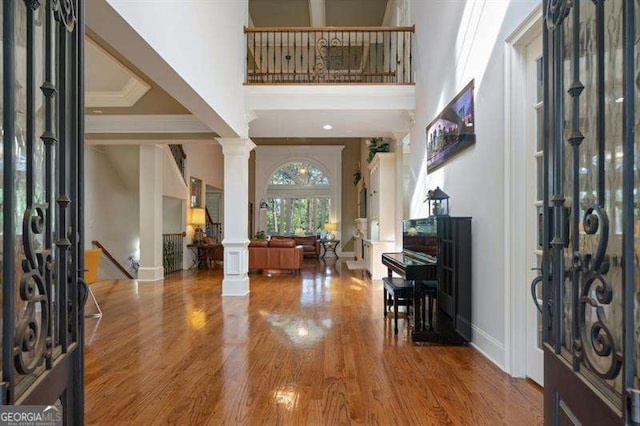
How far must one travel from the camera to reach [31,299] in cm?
98

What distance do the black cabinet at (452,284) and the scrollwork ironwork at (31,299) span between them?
9.77ft

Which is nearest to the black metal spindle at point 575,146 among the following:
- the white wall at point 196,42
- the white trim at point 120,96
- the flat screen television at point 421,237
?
the white wall at point 196,42

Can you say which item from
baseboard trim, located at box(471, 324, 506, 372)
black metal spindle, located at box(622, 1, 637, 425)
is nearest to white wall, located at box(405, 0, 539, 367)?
baseboard trim, located at box(471, 324, 506, 372)

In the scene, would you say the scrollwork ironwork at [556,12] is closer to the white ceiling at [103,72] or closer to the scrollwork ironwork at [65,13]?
the scrollwork ironwork at [65,13]

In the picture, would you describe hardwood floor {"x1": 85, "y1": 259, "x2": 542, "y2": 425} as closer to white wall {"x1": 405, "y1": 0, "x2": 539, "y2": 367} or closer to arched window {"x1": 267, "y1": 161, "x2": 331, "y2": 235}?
white wall {"x1": 405, "y1": 0, "x2": 539, "y2": 367}

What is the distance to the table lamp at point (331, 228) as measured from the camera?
13.0 meters

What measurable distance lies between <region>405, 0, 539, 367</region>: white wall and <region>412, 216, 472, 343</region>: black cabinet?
0.25 feet

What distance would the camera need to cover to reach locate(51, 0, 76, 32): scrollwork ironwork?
1141 mm

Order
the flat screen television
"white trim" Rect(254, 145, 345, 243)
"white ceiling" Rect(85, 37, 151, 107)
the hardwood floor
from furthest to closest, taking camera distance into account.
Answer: "white trim" Rect(254, 145, 345, 243) < "white ceiling" Rect(85, 37, 151, 107) < the flat screen television < the hardwood floor

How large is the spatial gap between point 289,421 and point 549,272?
1.55 metres

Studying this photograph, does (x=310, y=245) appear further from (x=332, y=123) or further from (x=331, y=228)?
(x=332, y=123)

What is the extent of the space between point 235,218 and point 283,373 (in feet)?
11.7

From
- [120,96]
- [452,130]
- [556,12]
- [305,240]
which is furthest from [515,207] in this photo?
[305,240]

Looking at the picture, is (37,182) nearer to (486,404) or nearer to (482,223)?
(486,404)
